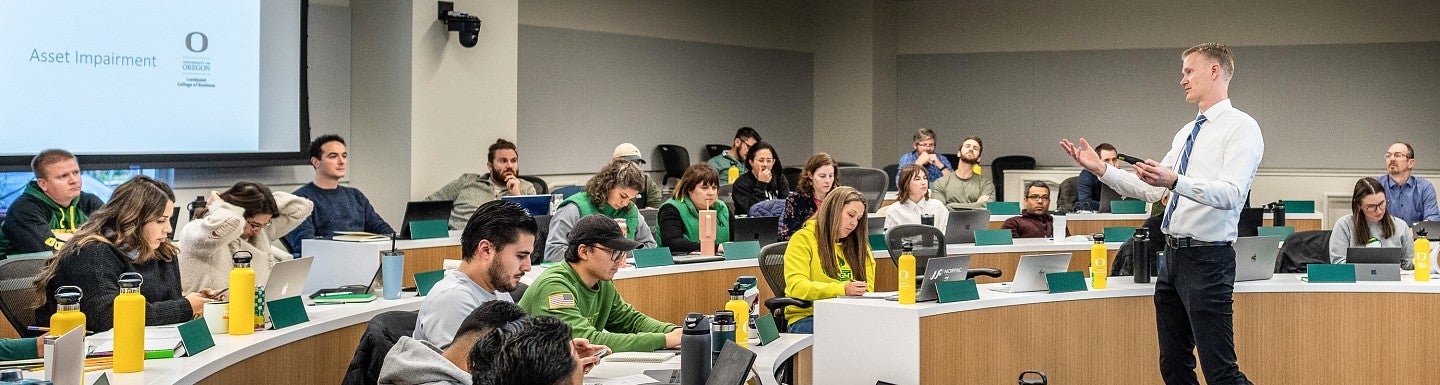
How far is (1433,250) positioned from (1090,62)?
837cm

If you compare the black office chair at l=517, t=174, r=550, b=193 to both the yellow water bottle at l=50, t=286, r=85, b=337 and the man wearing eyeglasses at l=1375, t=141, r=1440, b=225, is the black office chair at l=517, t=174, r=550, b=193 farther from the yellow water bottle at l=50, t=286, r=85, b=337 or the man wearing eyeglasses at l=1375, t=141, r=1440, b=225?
the yellow water bottle at l=50, t=286, r=85, b=337

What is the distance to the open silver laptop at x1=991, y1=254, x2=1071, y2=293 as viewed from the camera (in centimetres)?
486

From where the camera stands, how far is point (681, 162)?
12461mm

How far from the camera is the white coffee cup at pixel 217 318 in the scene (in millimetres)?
3811

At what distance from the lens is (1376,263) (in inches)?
213

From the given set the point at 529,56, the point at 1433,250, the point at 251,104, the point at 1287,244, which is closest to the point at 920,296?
the point at 1433,250


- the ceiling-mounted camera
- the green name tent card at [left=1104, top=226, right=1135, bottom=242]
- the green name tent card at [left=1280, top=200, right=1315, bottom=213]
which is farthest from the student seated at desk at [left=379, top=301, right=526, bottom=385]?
the green name tent card at [left=1280, top=200, right=1315, bottom=213]

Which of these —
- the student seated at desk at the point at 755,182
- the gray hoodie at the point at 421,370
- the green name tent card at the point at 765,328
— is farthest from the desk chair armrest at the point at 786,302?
the student seated at desk at the point at 755,182

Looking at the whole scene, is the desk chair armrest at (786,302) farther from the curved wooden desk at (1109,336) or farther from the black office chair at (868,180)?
the black office chair at (868,180)

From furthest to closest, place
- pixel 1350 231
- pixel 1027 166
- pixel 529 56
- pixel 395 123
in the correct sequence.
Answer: pixel 1027 166, pixel 529 56, pixel 395 123, pixel 1350 231

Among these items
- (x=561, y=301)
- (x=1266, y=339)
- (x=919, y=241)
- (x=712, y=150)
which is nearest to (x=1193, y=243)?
(x=1266, y=339)

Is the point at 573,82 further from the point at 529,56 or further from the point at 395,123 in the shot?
the point at 395,123

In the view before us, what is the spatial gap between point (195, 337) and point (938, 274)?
2328 millimetres

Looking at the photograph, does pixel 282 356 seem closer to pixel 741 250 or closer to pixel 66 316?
pixel 66 316
